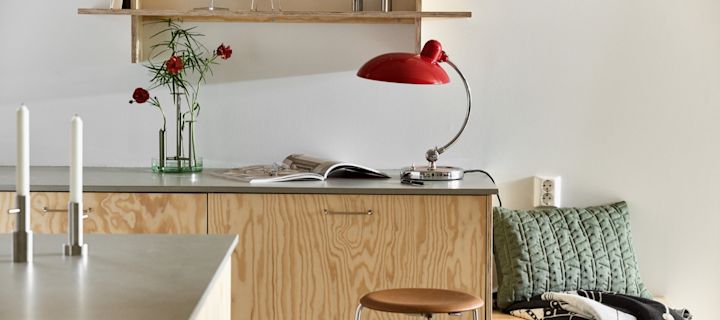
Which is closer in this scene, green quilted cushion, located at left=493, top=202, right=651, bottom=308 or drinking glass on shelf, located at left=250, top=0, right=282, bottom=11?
green quilted cushion, located at left=493, top=202, right=651, bottom=308

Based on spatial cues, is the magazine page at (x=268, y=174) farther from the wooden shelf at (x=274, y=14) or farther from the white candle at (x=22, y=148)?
the white candle at (x=22, y=148)

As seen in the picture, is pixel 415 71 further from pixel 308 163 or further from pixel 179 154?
pixel 179 154

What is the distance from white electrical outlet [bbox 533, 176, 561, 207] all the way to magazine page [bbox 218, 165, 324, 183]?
0.89 metres

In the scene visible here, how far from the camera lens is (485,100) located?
13.3 feet

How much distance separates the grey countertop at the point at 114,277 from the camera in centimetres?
166

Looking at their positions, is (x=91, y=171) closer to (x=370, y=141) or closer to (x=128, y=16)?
(x=128, y=16)

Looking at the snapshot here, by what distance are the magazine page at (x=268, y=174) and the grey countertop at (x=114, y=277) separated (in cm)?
115

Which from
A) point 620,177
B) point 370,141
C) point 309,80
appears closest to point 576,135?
point 620,177

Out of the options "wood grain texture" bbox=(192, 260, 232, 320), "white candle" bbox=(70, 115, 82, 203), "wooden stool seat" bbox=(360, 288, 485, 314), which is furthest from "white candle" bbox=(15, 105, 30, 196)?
"wooden stool seat" bbox=(360, 288, 485, 314)

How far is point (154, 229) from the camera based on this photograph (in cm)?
350

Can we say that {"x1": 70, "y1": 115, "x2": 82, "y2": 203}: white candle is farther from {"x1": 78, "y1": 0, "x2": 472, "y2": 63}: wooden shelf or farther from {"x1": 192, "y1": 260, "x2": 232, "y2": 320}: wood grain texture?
{"x1": 78, "y1": 0, "x2": 472, "y2": 63}: wooden shelf

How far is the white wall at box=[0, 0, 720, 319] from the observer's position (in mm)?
4020

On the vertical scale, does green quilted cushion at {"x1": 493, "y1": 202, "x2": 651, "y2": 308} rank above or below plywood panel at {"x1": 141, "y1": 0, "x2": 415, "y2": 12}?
below

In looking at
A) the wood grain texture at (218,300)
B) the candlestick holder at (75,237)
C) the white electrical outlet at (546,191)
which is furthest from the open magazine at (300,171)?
the candlestick holder at (75,237)
